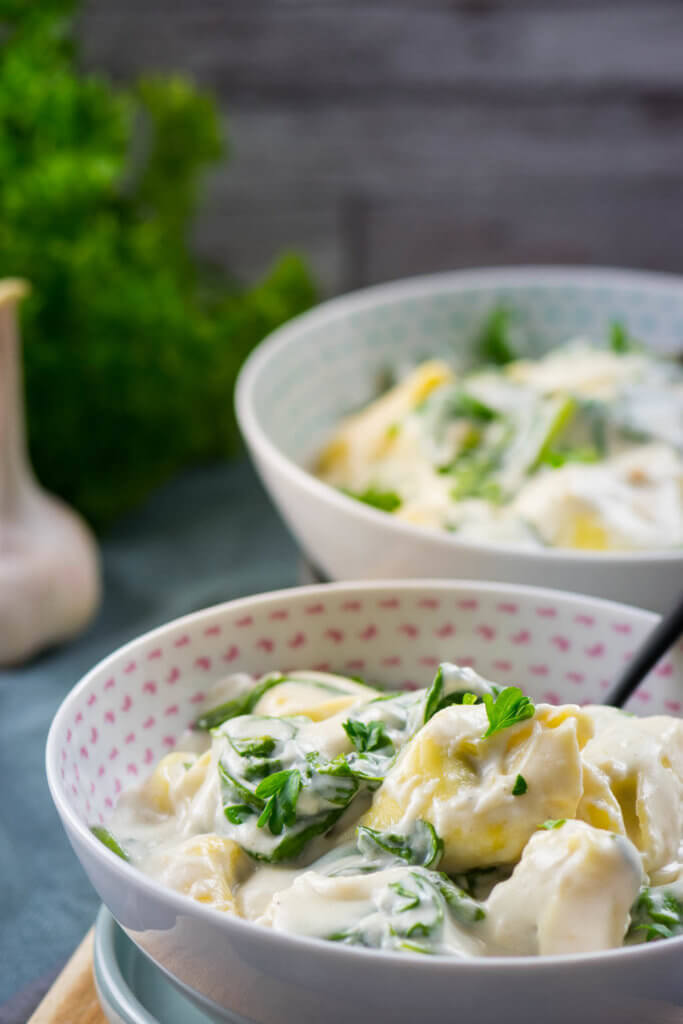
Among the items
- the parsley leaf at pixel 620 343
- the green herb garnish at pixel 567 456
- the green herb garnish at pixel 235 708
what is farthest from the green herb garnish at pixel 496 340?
the green herb garnish at pixel 235 708

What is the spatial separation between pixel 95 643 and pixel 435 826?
3.94ft

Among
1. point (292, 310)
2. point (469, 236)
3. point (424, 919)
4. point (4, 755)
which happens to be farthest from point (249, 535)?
point (424, 919)

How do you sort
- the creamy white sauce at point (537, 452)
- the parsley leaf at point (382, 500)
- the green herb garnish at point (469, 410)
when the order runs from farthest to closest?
the green herb garnish at point (469, 410)
the parsley leaf at point (382, 500)
the creamy white sauce at point (537, 452)

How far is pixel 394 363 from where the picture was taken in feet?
7.71

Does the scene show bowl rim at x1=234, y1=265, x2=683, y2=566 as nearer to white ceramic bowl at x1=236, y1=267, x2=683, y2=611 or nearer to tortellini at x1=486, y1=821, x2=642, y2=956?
white ceramic bowl at x1=236, y1=267, x2=683, y2=611

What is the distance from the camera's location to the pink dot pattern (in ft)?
4.15

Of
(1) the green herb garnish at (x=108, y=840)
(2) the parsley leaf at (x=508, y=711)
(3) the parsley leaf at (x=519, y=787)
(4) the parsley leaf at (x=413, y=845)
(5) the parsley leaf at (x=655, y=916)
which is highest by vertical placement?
(2) the parsley leaf at (x=508, y=711)

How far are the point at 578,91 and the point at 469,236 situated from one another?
0.48 m

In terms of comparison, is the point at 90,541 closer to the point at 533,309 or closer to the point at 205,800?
the point at 533,309

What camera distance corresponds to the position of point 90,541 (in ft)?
7.16

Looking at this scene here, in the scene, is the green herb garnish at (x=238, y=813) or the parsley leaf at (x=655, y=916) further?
the green herb garnish at (x=238, y=813)

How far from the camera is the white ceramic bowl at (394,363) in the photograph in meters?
1.46

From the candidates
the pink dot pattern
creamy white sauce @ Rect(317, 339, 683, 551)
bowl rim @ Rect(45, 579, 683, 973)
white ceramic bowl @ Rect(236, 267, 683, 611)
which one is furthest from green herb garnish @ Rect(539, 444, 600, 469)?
bowl rim @ Rect(45, 579, 683, 973)

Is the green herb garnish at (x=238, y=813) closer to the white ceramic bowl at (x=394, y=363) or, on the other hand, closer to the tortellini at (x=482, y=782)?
the tortellini at (x=482, y=782)
